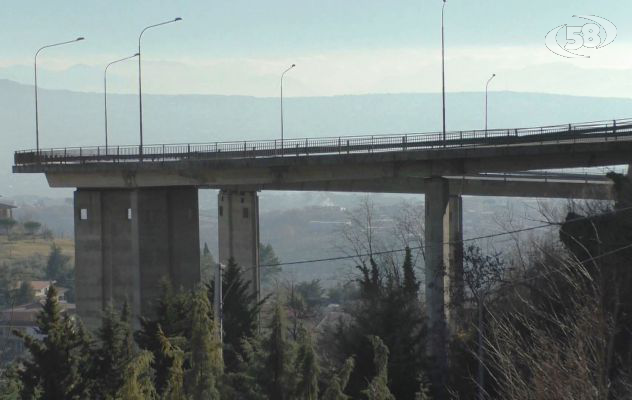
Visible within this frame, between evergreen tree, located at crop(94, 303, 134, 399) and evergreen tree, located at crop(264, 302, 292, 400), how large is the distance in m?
8.40

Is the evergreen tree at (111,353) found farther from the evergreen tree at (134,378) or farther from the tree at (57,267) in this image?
the tree at (57,267)

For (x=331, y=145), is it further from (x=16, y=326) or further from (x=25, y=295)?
(x=25, y=295)

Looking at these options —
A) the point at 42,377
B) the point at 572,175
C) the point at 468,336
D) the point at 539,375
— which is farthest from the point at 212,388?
the point at 572,175

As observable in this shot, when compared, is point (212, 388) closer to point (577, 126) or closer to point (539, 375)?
point (539, 375)

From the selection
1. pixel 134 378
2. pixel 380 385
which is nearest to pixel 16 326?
pixel 134 378

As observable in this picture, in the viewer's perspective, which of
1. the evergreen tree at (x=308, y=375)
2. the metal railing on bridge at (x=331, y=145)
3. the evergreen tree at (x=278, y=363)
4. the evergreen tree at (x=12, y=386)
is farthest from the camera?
the metal railing on bridge at (x=331, y=145)

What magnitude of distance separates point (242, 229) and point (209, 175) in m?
11.1

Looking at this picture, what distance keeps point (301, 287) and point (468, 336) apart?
78.8 metres

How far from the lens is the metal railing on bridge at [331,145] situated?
1596 inches

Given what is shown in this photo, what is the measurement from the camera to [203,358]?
18.3 metres

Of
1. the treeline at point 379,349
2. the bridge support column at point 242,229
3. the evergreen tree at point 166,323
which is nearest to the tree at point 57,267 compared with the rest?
the bridge support column at point 242,229

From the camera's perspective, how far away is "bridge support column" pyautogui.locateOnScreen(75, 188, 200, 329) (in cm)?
4362

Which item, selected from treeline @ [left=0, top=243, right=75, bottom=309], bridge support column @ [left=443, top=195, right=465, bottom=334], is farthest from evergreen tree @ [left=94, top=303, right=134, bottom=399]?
treeline @ [left=0, top=243, right=75, bottom=309]

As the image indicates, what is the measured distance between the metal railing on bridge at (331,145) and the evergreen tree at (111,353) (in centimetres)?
1604
